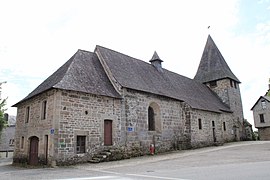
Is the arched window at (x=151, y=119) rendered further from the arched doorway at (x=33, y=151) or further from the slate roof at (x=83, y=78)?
the arched doorway at (x=33, y=151)

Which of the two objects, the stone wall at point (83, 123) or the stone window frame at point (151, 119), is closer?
the stone wall at point (83, 123)

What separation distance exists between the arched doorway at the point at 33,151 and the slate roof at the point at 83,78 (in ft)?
9.34

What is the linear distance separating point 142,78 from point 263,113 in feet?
91.5

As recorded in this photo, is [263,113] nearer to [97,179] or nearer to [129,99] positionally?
[129,99]

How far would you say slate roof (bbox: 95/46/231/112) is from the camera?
17.4m

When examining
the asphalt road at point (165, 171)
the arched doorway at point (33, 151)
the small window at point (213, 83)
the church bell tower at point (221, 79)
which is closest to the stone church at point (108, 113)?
the arched doorway at point (33, 151)

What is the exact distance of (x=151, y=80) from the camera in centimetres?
2012

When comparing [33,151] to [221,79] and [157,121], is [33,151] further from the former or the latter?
[221,79]

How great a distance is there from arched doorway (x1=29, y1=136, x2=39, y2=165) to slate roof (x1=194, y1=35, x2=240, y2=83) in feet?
76.0

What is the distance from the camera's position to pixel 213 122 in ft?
79.6

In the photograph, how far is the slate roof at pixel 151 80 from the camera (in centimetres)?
1744

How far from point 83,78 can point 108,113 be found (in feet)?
8.85

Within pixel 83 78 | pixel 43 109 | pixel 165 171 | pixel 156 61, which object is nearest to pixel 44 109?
pixel 43 109

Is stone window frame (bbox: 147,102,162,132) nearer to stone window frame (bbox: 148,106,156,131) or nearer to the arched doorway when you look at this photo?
stone window frame (bbox: 148,106,156,131)
